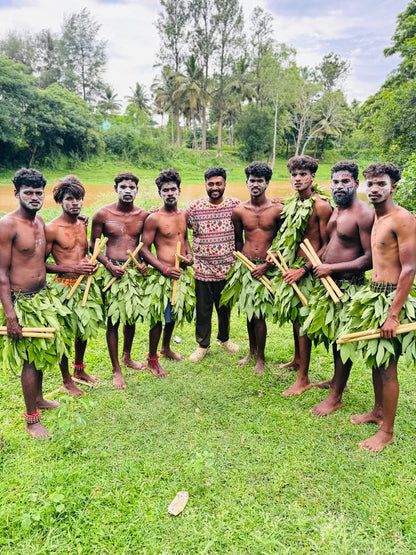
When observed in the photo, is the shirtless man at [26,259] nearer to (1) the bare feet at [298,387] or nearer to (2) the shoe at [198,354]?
(2) the shoe at [198,354]

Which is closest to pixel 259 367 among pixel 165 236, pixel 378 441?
pixel 378 441

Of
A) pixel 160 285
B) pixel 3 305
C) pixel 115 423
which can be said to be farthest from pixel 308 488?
pixel 3 305

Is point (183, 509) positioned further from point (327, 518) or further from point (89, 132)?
point (89, 132)

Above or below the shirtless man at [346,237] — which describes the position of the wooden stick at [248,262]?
below

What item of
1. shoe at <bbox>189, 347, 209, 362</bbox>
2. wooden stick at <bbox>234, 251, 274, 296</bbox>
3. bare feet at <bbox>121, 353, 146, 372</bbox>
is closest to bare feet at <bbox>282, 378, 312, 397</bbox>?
wooden stick at <bbox>234, 251, 274, 296</bbox>

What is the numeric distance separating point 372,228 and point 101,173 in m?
25.5

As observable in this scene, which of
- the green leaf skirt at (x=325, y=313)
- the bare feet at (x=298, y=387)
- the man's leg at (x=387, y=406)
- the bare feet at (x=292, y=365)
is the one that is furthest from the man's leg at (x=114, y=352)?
the man's leg at (x=387, y=406)

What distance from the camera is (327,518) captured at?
2.33 metres

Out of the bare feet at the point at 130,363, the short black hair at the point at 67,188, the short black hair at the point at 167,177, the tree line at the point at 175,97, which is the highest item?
the tree line at the point at 175,97

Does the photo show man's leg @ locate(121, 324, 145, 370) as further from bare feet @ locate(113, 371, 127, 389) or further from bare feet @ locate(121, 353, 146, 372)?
bare feet @ locate(113, 371, 127, 389)

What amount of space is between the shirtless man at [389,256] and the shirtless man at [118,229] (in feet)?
7.08

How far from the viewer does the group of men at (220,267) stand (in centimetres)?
284

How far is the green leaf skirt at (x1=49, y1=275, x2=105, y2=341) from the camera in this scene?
3391mm

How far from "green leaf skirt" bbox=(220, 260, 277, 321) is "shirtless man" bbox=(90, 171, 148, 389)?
3.18ft
